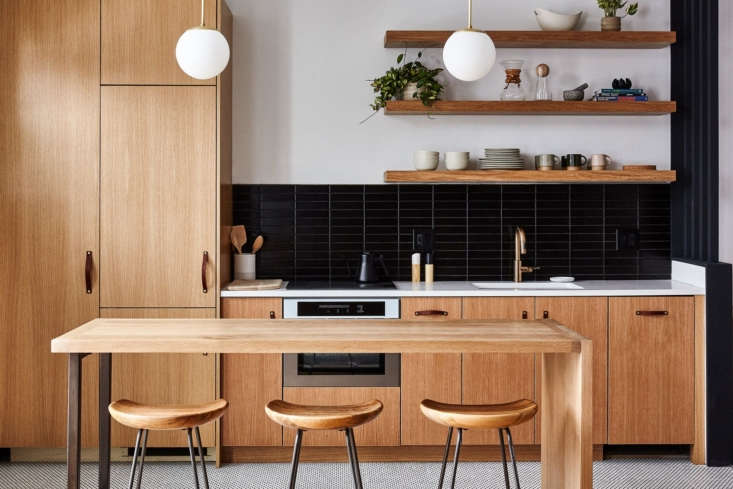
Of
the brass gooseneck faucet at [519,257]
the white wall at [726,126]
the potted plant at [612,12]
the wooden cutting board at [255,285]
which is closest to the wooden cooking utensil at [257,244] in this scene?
the wooden cutting board at [255,285]

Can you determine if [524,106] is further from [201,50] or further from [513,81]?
[201,50]

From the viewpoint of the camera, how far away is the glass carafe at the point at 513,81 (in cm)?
455

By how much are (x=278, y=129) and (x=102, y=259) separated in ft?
4.39

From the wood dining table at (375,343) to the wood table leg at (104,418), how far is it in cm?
21

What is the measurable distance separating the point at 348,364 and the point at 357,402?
0.21 meters

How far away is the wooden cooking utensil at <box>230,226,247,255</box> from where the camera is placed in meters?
4.61

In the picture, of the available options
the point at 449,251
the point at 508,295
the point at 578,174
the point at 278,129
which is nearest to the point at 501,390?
the point at 508,295

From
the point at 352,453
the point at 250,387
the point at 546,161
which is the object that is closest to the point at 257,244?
the point at 250,387

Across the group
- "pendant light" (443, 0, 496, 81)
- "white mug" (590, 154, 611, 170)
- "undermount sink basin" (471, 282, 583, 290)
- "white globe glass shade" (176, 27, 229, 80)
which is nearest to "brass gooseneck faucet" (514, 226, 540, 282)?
"undermount sink basin" (471, 282, 583, 290)

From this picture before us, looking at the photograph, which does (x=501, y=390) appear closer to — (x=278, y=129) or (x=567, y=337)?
(x=567, y=337)

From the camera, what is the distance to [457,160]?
176 inches

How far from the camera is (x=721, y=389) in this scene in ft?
13.3

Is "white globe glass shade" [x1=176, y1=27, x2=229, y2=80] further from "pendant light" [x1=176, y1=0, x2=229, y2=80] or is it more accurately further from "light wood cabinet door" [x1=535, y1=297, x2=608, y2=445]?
"light wood cabinet door" [x1=535, y1=297, x2=608, y2=445]

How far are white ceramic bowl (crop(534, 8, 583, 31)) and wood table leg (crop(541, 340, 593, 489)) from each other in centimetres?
220
